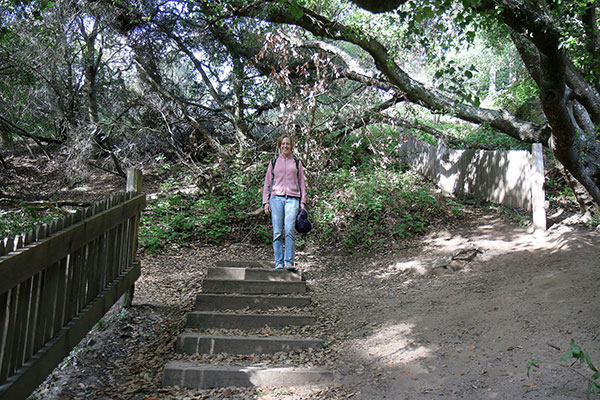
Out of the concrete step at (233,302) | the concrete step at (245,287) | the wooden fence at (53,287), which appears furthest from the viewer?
the concrete step at (245,287)

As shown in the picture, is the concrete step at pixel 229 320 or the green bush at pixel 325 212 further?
the green bush at pixel 325 212

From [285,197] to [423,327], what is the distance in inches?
102

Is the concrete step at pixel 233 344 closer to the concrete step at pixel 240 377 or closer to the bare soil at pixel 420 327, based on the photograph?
the bare soil at pixel 420 327

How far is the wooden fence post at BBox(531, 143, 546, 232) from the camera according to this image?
823 centimetres

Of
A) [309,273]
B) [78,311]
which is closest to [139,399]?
[78,311]

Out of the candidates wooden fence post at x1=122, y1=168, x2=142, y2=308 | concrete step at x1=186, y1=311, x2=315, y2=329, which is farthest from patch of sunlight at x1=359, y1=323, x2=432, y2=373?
wooden fence post at x1=122, y1=168, x2=142, y2=308

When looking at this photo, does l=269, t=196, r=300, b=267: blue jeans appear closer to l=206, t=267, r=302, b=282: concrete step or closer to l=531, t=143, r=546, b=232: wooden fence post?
l=206, t=267, r=302, b=282: concrete step

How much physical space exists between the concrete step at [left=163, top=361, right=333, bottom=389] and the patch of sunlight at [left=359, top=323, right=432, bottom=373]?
0.66m

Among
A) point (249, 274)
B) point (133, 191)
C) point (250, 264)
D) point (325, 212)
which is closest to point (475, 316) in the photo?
point (249, 274)

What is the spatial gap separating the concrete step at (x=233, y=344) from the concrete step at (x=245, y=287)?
1317 millimetres

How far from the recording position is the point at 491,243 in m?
8.17

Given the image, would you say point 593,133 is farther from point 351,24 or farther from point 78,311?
point 78,311

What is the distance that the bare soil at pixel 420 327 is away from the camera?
3904 millimetres

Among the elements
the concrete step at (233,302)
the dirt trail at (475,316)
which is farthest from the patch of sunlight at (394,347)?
the concrete step at (233,302)
